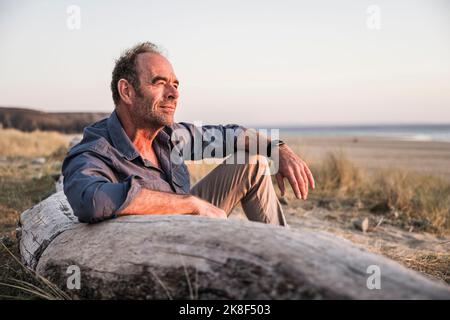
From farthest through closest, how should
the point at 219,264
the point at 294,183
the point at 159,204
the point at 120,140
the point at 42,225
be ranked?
the point at 294,183
the point at 42,225
the point at 120,140
the point at 159,204
the point at 219,264

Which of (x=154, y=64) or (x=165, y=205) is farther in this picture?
(x=154, y=64)

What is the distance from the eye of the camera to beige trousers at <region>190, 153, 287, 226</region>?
3180mm

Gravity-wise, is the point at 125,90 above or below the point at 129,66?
below

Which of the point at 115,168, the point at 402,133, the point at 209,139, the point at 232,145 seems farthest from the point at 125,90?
the point at 402,133

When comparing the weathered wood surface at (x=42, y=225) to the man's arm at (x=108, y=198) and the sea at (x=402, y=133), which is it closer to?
the man's arm at (x=108, y=198)

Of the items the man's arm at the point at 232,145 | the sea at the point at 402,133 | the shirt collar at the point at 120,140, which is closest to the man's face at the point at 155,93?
the shirt collar at the point at 120,140

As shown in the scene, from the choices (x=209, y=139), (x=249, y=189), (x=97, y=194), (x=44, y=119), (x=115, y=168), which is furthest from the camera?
(x=44, y=119)

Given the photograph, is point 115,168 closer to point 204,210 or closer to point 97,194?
point 97,194

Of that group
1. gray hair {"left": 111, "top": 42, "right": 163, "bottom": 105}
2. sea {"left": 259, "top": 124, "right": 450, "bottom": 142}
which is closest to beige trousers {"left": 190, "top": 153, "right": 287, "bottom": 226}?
gray hair {"left": 111, "top": 42, "right": 163, "bottom": 105}

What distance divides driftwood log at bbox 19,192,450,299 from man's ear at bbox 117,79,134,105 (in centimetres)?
97

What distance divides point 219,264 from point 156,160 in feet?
4.52

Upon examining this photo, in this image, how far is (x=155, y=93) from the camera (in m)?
2.97

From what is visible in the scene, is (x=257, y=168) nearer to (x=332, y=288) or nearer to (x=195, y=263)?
(x=195, y=263)

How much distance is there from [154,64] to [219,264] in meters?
1.59
